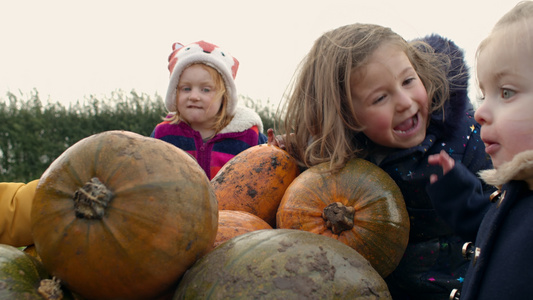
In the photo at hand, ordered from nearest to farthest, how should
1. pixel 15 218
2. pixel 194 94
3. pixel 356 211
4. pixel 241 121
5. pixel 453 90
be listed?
1. pixel 15 218
2. pixel 356 211
3. pixel 453 90
4. pixel 194 94
5. pixel 241 121

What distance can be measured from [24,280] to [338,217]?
1.27m

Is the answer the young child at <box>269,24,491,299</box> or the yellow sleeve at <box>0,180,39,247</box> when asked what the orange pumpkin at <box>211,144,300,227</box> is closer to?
the young child at <box>269,24,491,299</box>

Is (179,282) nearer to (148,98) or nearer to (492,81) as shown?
(492,81)

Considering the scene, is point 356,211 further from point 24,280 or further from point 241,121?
point 241,121

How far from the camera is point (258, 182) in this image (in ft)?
7.82

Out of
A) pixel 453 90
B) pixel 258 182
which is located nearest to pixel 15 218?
pixel 258 182

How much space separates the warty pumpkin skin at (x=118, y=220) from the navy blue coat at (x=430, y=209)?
4.24ft

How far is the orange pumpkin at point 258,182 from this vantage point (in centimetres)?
233

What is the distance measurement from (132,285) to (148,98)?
9.01 meters

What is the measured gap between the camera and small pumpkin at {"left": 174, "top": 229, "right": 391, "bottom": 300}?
1292 millimetres

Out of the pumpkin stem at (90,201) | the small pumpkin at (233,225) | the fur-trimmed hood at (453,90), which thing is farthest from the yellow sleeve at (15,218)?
the fur-trimmed hood at (453,90)

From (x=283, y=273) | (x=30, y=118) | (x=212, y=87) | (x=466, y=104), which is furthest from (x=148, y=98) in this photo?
(x=283, y=273)

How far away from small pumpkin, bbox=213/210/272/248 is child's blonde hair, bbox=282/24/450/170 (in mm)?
512

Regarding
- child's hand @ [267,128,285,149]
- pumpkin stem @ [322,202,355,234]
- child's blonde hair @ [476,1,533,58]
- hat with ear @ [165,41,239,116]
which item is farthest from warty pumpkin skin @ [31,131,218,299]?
hat with ear @ [165,41,239,116]
